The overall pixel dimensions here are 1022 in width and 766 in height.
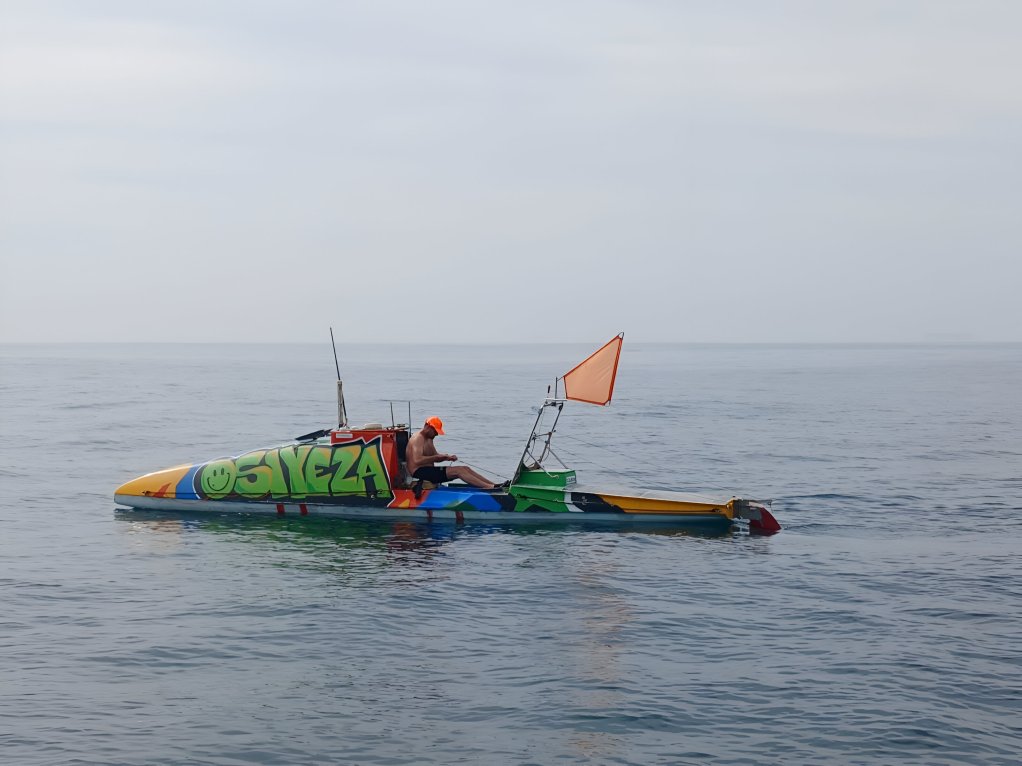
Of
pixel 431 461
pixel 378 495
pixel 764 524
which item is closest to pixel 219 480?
pixel 378 495

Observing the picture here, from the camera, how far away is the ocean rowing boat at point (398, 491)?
25375 millimetres

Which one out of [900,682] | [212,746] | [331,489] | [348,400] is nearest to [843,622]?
[900,682]

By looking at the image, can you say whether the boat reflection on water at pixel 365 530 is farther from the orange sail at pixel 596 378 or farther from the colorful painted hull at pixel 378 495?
the orange sail at pixel 596 378

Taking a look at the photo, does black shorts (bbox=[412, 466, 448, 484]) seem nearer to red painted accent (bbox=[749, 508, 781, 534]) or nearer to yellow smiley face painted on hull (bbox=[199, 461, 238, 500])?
yellow smiley face painted on hull (bbox=[199, 461, 238, 500])

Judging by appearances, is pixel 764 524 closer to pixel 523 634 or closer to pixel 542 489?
pixel 542 489

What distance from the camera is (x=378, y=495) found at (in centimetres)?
2670

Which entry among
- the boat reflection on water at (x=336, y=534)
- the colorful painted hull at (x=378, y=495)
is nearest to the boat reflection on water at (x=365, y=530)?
the boat reflection on water at (x=336, y=534)

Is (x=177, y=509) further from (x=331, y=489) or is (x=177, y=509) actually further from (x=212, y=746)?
(x=212, y=746)

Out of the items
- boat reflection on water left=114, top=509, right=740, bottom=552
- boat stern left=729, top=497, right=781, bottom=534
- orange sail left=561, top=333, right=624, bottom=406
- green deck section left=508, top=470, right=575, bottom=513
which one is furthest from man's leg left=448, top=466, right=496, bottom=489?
boat stern left=729, top=497, right=781, bottom=534

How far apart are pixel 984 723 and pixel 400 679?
317 inches

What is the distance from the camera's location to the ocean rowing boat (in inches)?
999

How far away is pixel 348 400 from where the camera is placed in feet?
273

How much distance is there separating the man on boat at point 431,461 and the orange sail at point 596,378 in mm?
3476

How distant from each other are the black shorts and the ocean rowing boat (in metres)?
0.17
